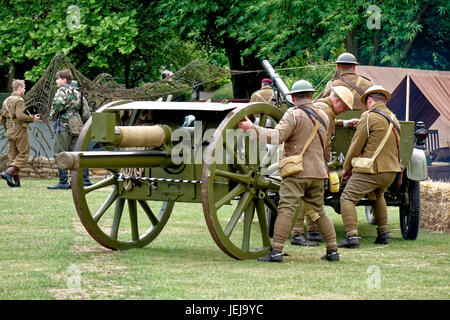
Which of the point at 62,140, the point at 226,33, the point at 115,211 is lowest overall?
the point at 115,211

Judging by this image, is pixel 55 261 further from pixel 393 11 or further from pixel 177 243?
pixel 393 11

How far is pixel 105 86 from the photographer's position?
19.0 metres

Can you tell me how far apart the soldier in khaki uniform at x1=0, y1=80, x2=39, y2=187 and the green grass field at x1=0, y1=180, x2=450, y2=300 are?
540cm

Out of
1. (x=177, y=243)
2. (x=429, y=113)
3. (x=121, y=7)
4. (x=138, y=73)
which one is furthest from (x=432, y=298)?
(x=138, y=73)

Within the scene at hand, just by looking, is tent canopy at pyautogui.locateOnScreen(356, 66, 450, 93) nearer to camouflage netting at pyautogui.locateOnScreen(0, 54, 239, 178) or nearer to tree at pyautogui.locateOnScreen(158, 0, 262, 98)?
camouflage netting at pyautogui.locateOnScreen(0, 54, 239, 178)

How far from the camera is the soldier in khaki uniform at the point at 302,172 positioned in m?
8.42

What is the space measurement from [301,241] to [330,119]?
1.41 m

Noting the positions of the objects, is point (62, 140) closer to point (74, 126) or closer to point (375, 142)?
point (74, 126)

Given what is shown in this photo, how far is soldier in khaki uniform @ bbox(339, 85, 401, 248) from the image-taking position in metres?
9.80

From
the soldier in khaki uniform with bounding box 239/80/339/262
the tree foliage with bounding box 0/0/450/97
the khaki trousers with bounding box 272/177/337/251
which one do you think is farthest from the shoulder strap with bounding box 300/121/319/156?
the tree foliage with bounding box 0/0/450/97

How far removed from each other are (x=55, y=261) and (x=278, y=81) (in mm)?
4501

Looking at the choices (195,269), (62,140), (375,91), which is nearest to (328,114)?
(375,91)

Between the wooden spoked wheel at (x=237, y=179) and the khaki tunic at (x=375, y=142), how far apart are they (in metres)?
1.25

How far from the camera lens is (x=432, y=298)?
6.68 m
